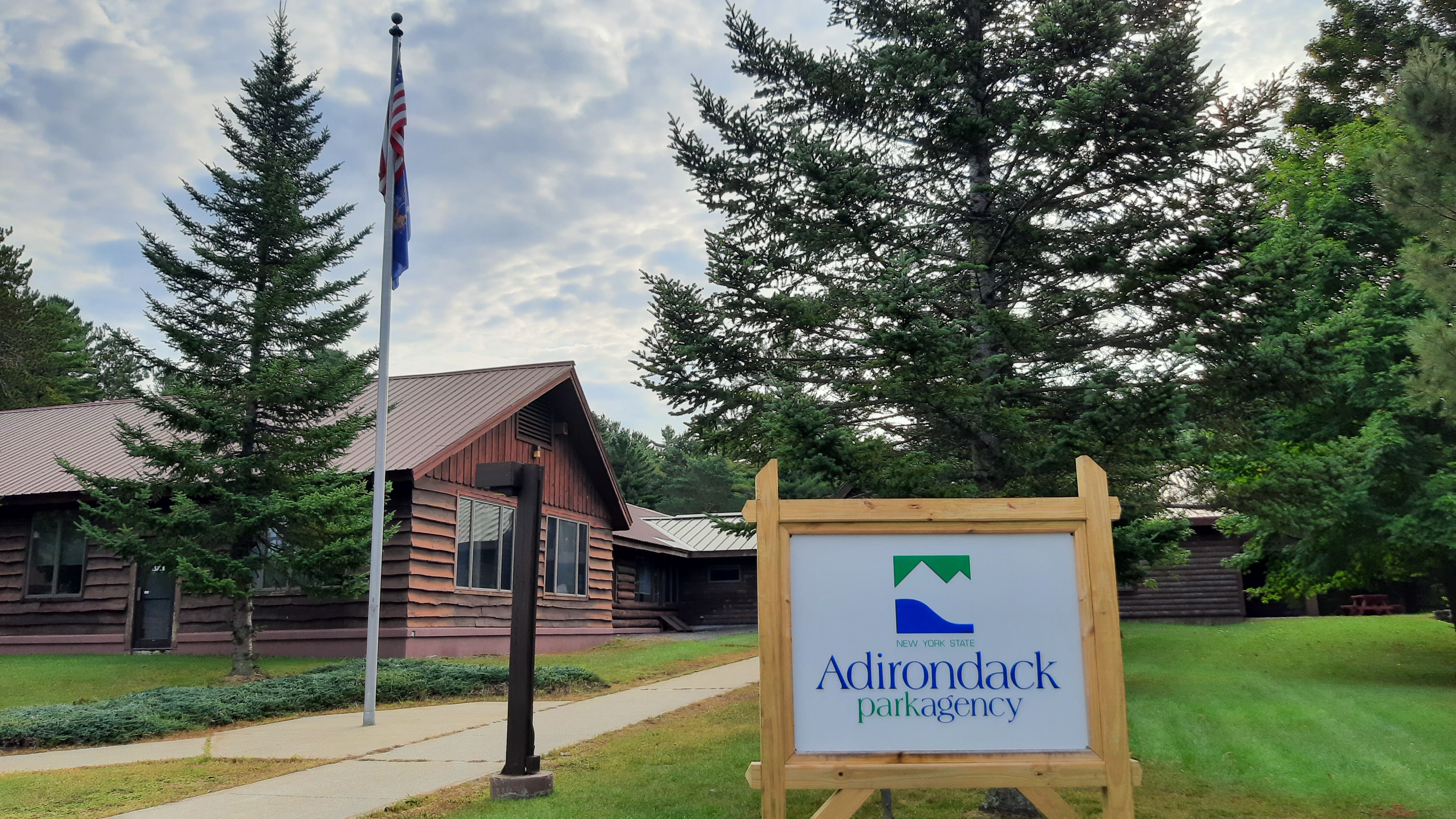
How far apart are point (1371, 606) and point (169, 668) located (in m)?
31.9

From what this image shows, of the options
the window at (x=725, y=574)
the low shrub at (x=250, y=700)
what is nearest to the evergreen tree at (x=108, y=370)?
the window at (x=725, y=574)

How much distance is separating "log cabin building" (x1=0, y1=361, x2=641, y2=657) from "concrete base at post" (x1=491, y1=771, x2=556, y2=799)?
32.3 feet

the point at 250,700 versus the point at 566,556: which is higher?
the point at 566,556

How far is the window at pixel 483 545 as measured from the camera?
17391mm

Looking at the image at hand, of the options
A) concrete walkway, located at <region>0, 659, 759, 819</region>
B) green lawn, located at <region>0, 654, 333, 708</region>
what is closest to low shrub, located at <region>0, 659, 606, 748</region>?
concrete walkway, located at <region>0, 659, 759, 819</region>

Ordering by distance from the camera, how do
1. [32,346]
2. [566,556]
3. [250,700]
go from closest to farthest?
1. [250,700]
2. [566,556]
3. [32,346]

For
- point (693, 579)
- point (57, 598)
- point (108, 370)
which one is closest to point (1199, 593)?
point (693, 579)

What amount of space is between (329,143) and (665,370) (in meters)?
9.71

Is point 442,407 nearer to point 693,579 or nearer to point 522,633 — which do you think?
point 522,633

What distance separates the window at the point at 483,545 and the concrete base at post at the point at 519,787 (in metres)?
11.7

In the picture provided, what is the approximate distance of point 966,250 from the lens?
7.82 metres

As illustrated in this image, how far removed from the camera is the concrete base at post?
585cm

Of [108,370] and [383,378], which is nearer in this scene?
[383,378]

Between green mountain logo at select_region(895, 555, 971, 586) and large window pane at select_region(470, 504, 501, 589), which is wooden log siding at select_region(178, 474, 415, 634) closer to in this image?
large window pane at select_region(470, 504, 501, 589)
